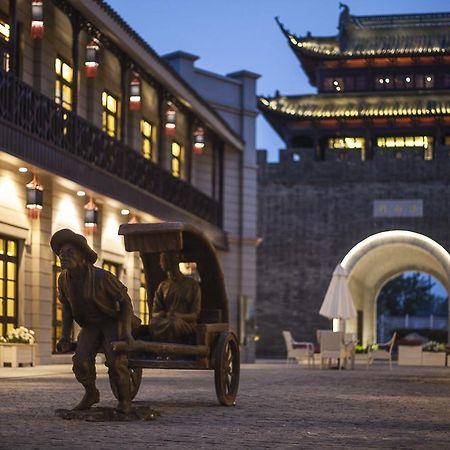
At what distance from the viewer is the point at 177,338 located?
9.26 m

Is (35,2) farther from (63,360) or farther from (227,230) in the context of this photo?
(227,230)

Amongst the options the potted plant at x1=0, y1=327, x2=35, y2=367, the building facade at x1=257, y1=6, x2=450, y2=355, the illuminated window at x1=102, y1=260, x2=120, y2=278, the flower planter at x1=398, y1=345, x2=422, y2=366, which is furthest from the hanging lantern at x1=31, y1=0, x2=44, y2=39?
the building facade at x1=257, y1=6, x2=450, y2=355

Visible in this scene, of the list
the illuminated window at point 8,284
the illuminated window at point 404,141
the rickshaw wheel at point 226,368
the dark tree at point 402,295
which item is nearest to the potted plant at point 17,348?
the illuminated window at point 8,284

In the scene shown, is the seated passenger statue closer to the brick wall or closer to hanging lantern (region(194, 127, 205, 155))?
hanging lantern (region(194, 127, 205, 155))

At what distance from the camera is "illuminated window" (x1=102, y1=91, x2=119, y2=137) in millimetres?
24531

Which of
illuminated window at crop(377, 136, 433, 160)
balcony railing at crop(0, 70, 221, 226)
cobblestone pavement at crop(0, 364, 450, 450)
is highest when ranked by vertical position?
illuminated window at crop(377, 136, 433, 160)

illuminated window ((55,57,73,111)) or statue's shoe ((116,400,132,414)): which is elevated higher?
illuminated window ((55,57,73,111))

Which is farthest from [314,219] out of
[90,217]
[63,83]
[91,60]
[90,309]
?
[90,309]

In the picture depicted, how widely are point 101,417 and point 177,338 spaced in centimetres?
159

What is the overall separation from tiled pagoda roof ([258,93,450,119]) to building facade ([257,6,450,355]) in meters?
0.04

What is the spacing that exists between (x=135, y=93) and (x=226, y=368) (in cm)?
1505

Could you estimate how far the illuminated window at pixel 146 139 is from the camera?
90.0 feet

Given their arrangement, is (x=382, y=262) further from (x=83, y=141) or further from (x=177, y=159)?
(x=83, y=141)

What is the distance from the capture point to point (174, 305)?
9.37 m
